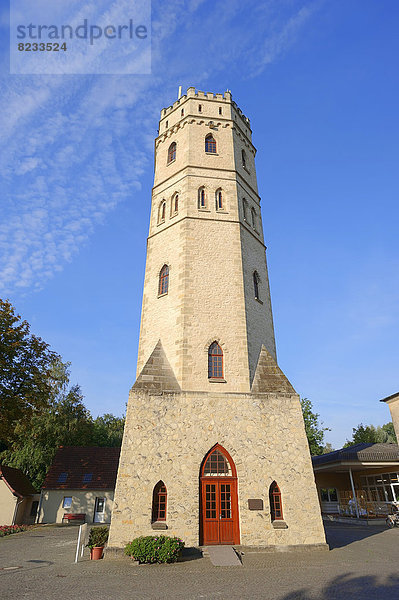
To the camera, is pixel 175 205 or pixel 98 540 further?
pixel 175 205

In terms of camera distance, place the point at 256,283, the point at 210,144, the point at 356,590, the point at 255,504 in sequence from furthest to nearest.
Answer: the point at 210,144
the point at 256,283
the point at 255,504
the point at 356,590

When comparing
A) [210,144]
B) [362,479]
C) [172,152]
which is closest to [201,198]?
[210,144]

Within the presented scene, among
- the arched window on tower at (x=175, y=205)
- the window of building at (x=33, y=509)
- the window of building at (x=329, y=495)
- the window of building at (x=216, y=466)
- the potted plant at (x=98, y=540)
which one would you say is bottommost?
the potted plant at (x=98, y=540)

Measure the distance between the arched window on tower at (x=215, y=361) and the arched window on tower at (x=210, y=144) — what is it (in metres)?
12.6

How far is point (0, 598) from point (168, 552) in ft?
17.4

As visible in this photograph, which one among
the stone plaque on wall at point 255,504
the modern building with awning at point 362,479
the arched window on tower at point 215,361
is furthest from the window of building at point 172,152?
the modern building with awning at point 362,479

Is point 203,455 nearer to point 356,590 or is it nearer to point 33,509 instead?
point 356,590

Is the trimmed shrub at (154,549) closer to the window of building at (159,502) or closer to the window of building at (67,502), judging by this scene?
the window of building at (159,502)

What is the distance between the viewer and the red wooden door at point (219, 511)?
1410 cm

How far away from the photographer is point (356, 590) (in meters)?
9.36

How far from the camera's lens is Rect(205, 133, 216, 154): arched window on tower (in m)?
23.0

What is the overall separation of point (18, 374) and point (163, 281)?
12126 mm

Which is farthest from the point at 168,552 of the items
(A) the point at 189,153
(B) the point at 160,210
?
(A) the point at 189,153

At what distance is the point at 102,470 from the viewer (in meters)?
32.2
